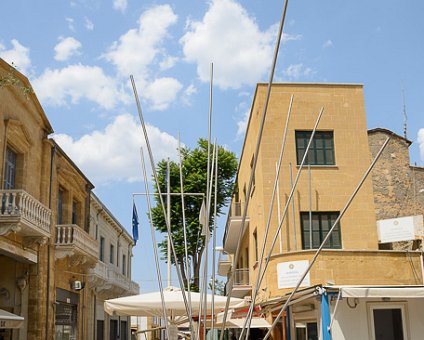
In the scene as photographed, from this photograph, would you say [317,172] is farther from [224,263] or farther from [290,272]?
[224,263]

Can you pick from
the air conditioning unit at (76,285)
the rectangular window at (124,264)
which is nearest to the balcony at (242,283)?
the air conditioning unit at (76,285)

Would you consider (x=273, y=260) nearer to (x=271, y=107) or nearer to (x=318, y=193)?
(x=318, y=193)

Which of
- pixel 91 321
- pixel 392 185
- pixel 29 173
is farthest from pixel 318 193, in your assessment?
pixel 91 321

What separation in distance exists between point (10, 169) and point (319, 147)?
927cm

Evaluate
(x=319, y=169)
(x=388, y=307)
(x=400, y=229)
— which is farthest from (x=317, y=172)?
(x=388, y=307)

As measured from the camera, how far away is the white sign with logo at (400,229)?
1627cm

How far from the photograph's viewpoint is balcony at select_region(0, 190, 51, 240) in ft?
44.1

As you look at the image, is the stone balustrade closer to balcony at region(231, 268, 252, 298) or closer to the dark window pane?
balcony at region(231, 268, 252, 298)

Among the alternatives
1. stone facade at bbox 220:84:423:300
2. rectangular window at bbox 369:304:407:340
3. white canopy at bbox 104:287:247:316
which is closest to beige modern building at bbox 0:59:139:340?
white canopy at bbox 104:287:247:316

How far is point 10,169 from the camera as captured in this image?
15.7 m

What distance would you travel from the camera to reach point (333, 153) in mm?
18375

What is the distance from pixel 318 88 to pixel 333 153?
2.16 metres

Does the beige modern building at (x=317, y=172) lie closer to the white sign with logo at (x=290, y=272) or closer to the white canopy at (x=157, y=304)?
the white sign with logo at (x=290, y=272)

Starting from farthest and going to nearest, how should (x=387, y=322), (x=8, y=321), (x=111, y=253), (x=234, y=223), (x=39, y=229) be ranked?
(x=111, y=253)
(x=234, y=223)
(x=39, y=229)
(x=387, y=322)
(x=8, y=321)
